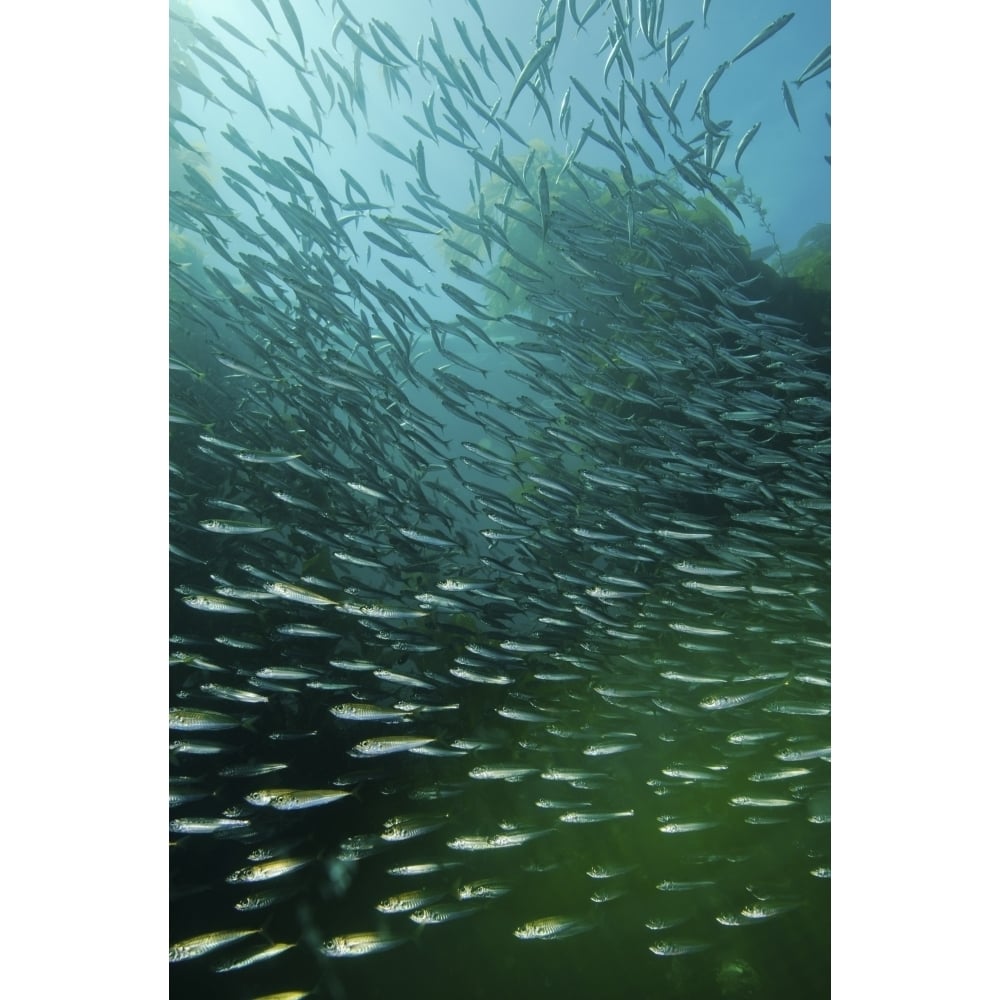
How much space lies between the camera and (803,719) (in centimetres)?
262

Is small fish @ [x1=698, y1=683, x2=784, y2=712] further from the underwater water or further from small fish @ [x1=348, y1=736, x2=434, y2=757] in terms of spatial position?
small fish @ [x1=348, y1=736, x2=434, y2=757]

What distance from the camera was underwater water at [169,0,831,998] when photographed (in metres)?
2.26

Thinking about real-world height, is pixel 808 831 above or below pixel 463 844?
below

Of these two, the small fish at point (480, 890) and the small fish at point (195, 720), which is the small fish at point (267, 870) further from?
the small fish at point (480, 890)

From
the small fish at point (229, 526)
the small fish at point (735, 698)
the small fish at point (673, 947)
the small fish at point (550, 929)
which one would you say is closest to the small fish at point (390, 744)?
the small fish at point (550, 929)

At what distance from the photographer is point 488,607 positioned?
2564mm

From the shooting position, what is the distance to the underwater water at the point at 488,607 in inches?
89.0

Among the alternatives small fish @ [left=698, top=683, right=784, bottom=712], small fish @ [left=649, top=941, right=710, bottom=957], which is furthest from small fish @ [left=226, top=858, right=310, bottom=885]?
small fish @ [left=698, top=683, right=784, bottom=712]
